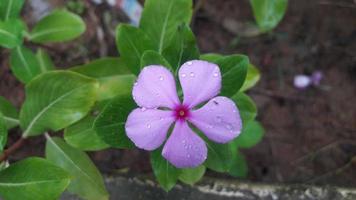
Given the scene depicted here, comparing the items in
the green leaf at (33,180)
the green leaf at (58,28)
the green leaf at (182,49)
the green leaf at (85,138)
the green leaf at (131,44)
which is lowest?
the green leaf at (33,180)

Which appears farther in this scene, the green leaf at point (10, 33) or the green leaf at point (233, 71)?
the green leaf at point (10, 33)

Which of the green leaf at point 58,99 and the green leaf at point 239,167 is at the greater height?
the green leaf at point 58,99

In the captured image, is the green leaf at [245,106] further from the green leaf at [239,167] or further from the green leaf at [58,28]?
the green leaf at [58,28]

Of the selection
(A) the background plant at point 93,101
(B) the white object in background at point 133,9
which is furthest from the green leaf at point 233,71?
(B) the white object in background at point 133,9

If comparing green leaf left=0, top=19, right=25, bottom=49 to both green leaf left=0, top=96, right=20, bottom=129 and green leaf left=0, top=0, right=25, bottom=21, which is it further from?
green leaf left=0, top=96, right=20, bottom=129

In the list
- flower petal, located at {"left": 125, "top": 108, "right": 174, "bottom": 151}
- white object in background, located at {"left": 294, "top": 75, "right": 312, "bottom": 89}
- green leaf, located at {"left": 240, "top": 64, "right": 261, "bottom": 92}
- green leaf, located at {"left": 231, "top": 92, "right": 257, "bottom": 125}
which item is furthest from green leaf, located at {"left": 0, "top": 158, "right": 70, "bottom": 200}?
white object in background, located at {"left": 294, "top": 75, "right": 312, "bottom": 89}
